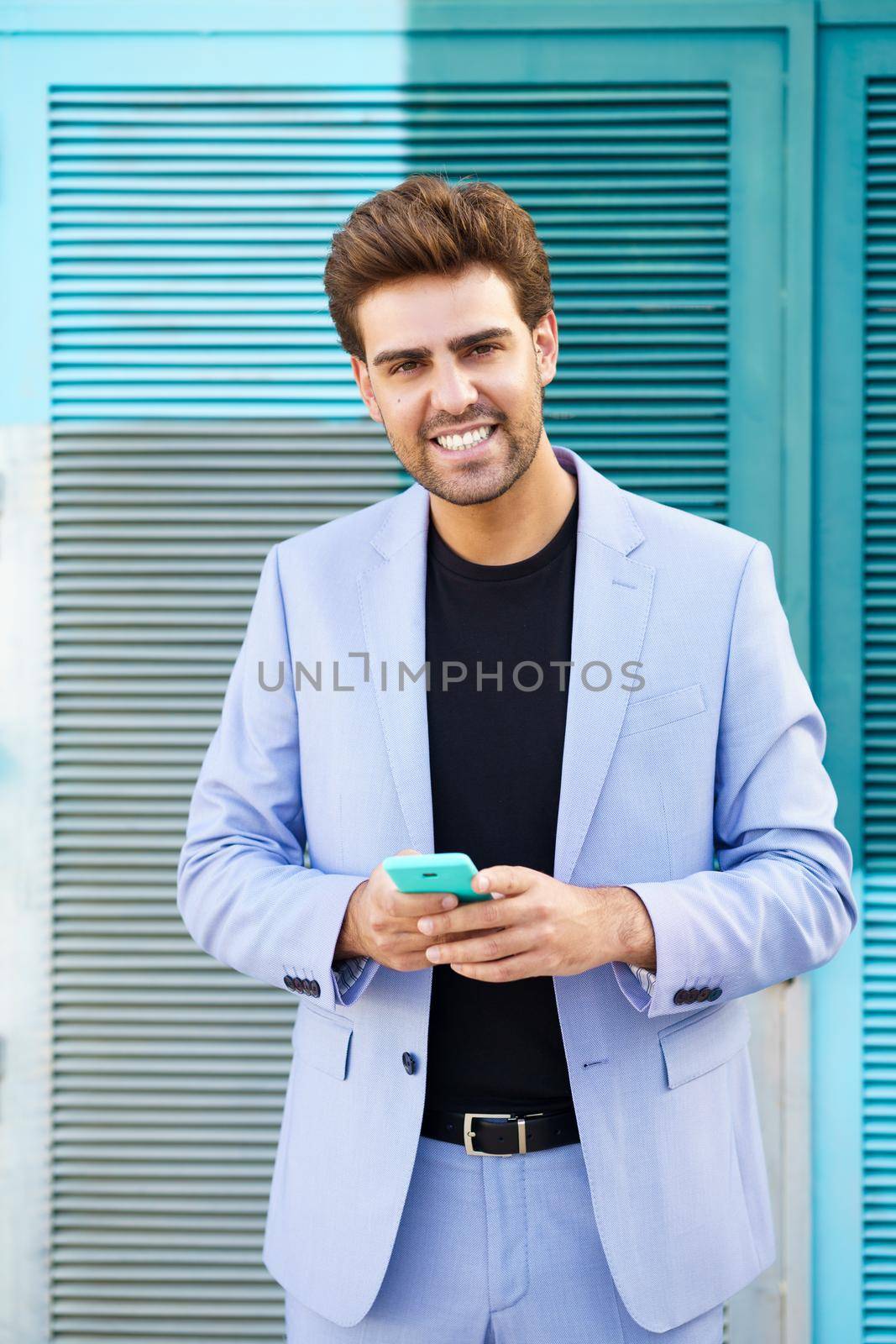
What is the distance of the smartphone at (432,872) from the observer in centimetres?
125

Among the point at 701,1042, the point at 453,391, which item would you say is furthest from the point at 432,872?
the point at 453,391

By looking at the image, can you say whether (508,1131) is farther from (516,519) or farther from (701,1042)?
(516,519)

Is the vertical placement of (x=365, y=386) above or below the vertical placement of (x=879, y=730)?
above

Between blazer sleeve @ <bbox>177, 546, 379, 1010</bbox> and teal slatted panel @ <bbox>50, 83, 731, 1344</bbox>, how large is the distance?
68 centimetres

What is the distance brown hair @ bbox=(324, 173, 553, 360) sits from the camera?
167 cm

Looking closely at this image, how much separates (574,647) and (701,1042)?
64 cm

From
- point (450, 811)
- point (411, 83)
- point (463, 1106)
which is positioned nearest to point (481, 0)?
point (411, 83)

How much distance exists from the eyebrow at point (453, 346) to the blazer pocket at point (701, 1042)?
108 cm

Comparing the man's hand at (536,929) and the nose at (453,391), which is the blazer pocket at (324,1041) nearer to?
the man's hand at (536,929)

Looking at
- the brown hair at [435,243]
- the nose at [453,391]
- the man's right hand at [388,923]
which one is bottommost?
the man's right hand at [388,923]

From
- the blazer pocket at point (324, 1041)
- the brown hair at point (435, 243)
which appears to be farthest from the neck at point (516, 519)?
the blazer pocket at point (324, 1041)

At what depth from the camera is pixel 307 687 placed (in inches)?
71.3

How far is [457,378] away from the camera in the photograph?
5.49 feet

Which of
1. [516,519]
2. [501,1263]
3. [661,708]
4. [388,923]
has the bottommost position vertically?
[501,1263]
